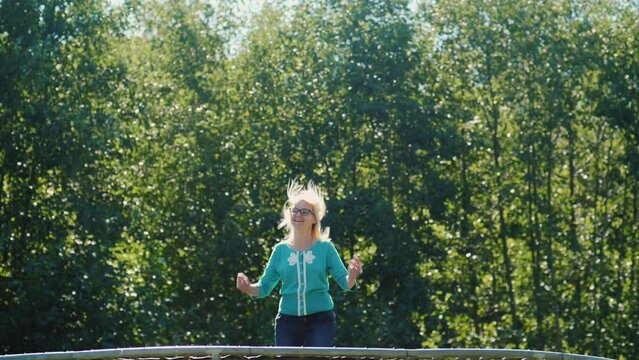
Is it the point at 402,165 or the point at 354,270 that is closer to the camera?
the point at 354,270

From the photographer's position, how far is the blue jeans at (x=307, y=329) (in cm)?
880

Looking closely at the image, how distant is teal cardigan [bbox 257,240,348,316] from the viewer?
8.75m

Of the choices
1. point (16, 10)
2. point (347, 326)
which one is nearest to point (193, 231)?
point (347, 326)

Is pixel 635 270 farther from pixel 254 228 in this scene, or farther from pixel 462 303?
pixel 254 228

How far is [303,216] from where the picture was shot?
8812 millimetres

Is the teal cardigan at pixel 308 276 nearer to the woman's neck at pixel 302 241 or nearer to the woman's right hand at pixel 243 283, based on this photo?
the woman's neck at pixel 302 241

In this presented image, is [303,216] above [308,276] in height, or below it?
above

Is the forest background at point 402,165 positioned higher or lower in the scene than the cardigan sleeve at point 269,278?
higher

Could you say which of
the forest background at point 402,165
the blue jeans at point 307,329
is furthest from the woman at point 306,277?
the forest background at point 402,165

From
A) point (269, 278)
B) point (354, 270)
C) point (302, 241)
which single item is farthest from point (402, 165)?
point (354, 270)

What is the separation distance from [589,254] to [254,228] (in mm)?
7269

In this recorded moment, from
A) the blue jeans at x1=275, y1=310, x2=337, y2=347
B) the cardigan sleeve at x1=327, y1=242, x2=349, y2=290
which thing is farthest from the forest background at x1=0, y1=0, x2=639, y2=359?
the cardigan sleeve at x1=327, y1=242, x2=349, y2=290

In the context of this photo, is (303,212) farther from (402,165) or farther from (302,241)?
(402,165)

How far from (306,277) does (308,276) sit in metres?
0.01
